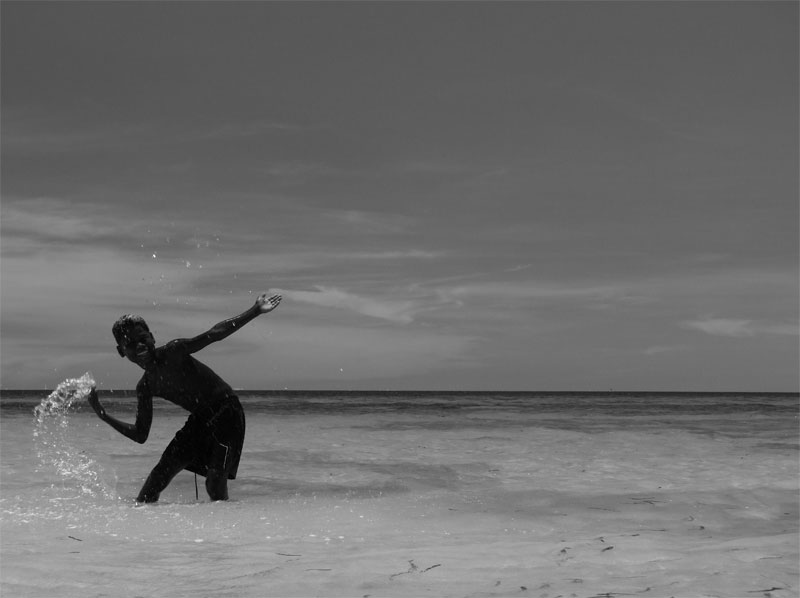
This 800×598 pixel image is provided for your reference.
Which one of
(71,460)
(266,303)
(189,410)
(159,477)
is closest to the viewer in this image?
(266,303)

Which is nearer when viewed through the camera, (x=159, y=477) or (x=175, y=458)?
(x=175, y=458)

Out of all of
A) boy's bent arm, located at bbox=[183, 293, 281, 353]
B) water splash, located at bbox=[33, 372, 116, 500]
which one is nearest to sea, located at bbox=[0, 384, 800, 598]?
water splash, located at bbox=[33, 372, 116, 500]

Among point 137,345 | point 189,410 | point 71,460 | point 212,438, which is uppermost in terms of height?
point 137,345

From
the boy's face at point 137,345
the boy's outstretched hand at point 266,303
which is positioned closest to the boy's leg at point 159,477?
the boy's face at point 137,345

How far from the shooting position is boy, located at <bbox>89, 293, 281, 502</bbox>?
685 cm

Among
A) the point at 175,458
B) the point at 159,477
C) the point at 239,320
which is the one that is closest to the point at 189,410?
the point at 175,458

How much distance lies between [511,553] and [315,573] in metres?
1.18

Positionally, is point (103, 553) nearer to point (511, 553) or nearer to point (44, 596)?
point (44, 596)

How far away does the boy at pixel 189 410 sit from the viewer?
6852 mm

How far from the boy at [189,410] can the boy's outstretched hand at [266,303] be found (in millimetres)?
950

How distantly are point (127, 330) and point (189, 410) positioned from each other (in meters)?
0.85

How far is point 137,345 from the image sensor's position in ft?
22.3

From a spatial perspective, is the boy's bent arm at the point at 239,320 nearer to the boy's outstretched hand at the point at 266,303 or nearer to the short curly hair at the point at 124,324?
the boy's outstretched hand at the point at 266,303

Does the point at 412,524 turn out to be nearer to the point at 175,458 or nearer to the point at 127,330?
the point at 175,458
